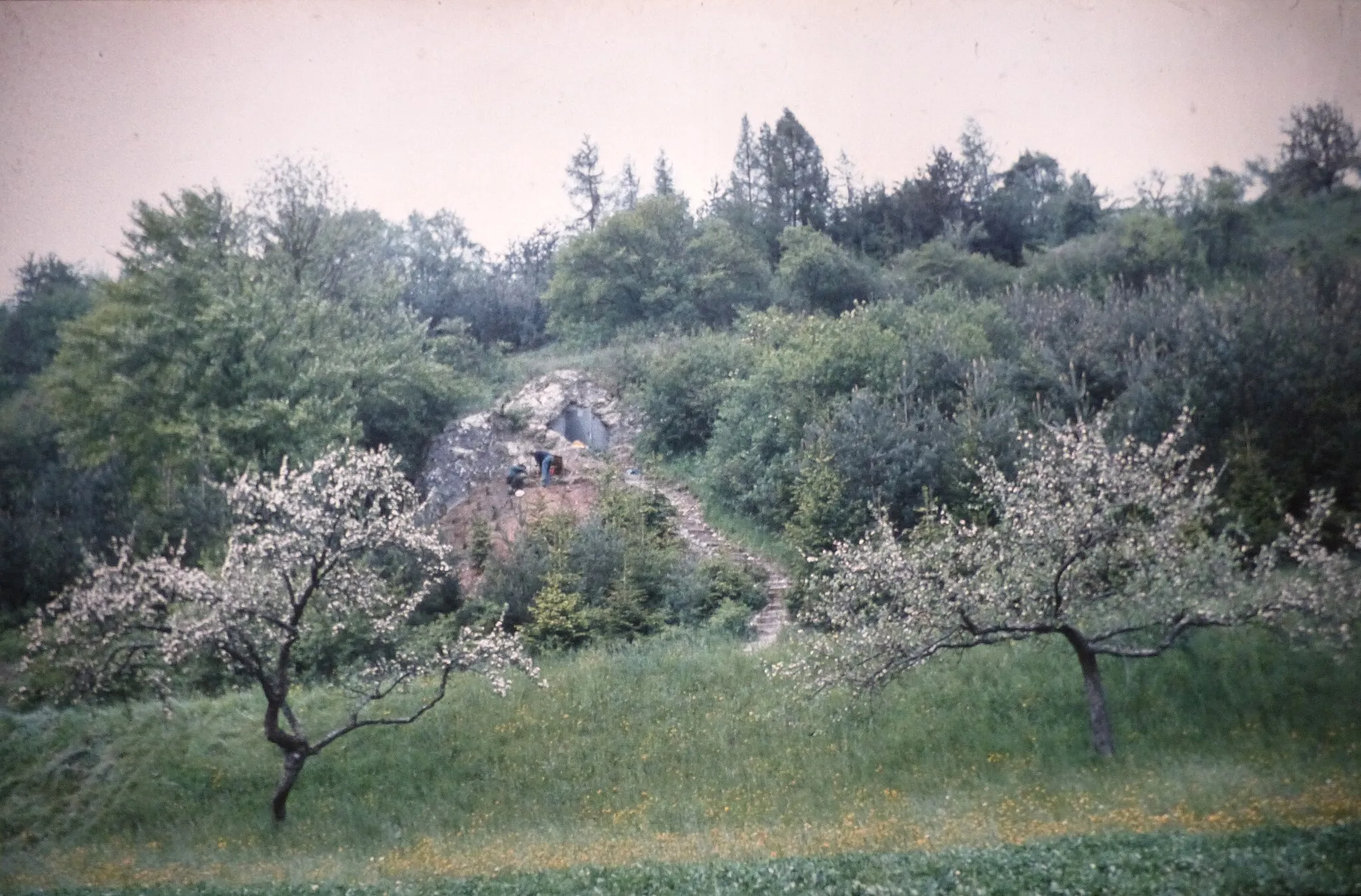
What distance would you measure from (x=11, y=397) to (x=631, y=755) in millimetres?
16729

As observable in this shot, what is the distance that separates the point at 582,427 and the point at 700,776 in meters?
18.4

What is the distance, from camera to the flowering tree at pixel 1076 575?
12.3 meters

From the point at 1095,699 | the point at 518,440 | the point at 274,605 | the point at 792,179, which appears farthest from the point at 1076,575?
the point at 792,179

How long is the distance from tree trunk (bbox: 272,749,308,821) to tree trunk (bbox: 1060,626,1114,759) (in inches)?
440

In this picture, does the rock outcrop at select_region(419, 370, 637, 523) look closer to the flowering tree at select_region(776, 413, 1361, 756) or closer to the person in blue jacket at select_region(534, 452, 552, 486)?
the person in blue jacket at select_region(534, 452, 552, 486)

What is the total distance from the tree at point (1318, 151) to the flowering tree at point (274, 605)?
50.1 ft

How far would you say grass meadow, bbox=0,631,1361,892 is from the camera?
11016 mm

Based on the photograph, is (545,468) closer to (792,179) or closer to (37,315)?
(37,315)

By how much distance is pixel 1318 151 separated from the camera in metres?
16.0

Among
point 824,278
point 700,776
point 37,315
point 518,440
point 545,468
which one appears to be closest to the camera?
point 700,776

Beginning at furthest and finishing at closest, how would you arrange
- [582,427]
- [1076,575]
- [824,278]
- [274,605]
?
[824,278], [582,427], [274,605], [1076,575]

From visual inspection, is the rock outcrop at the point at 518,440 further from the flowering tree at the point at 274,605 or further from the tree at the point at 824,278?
the flowering tree at the point at 274,605

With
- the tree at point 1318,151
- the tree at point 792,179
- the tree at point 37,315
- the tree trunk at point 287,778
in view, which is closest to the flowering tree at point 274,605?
the tree trunk at point 287,778

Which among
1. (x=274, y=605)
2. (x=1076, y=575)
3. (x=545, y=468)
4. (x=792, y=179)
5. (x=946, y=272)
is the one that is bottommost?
(x=1076, y=575)
